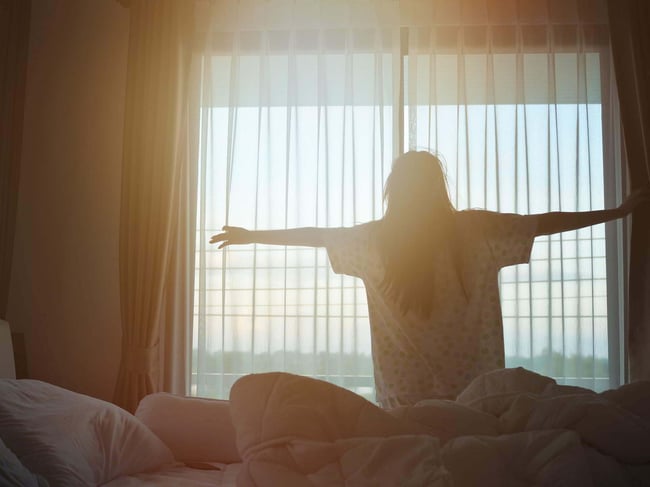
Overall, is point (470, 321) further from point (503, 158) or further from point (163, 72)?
point (163, 72)

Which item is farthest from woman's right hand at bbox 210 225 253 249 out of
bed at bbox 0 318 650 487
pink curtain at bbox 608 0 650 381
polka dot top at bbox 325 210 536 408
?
pink curtain at bbox 608 0 650 381

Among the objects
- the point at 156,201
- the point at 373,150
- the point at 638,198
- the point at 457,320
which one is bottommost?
the point at 457,320

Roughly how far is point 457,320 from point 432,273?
0.60ft

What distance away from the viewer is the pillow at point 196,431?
74.4 inches

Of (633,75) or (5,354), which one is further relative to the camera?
(633,75)

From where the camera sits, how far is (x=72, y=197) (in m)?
3.51

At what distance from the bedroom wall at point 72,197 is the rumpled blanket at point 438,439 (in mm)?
2461

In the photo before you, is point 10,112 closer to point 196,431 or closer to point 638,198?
point 196,431

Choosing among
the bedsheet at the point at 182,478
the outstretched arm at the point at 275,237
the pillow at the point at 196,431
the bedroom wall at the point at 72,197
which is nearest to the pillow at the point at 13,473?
the bedsheet at the point at 182,478

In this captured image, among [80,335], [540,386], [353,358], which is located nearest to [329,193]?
[353,358]

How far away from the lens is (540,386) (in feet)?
4.24

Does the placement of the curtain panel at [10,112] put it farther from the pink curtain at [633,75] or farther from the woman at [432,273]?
the pink curtain at [633,75]

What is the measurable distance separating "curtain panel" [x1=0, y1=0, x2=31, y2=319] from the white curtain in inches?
37.1

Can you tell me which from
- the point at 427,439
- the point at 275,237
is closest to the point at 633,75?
the point at 275,237
